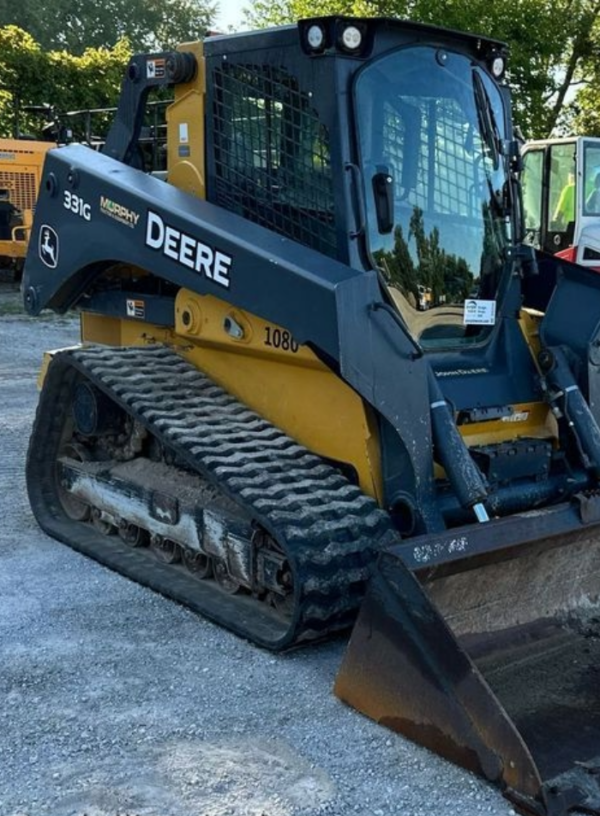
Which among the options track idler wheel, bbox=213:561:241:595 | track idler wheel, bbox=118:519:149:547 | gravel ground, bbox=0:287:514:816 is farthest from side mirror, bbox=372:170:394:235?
track idler wheel, bbox=118:519:149:547

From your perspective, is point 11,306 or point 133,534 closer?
point 133,534

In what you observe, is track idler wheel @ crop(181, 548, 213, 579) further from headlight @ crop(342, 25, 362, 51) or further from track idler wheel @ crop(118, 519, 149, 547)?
headlight @ crop(342, 25, 362, 51)

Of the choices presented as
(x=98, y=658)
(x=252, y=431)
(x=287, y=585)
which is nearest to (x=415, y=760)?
(x=287, y=585)

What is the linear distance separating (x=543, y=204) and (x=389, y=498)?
25.4 feet

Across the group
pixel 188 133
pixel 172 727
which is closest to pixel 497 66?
pixel 188 133

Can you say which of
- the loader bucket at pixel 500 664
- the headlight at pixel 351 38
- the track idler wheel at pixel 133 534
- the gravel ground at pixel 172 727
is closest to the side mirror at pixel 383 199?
the headlight at pixel 351 38

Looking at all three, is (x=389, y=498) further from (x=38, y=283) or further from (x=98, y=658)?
(x=38, y=283)

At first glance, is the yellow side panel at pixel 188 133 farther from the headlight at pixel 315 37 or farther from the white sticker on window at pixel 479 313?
the white sticker on window at pixel 479 313

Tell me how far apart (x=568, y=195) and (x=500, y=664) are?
804cm

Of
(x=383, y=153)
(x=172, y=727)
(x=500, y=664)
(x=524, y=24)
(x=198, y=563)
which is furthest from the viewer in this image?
(x=524, y=24)

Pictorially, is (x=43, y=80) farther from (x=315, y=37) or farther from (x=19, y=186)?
(x=315, y=37)

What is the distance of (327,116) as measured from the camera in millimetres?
4164

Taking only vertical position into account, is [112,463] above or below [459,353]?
below

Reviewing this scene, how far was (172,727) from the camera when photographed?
335 centimetres
